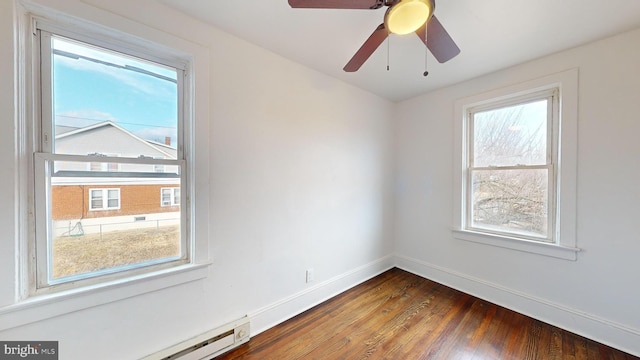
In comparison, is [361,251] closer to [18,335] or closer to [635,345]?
[635,345]

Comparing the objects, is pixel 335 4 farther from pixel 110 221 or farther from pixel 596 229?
pixel 596 229

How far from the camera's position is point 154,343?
1.42 m

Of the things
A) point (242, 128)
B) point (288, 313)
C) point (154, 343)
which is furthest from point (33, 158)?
point (288, 313)

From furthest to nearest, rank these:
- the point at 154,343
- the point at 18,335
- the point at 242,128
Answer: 1. the point at 242,128
2. the point at 154,343
3. the point at 18,335

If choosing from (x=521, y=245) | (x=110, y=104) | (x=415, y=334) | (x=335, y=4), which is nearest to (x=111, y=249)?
(x=110, y=104)

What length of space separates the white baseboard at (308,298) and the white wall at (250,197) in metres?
0.01

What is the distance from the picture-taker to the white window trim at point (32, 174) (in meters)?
1.10

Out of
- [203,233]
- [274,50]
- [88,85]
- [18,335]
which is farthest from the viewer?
[274,50]

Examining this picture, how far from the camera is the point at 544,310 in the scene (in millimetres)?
1997

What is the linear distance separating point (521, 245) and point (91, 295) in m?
3.29

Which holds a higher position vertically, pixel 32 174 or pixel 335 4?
pixel 335 4

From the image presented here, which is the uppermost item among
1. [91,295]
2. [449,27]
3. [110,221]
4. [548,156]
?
[449,27]

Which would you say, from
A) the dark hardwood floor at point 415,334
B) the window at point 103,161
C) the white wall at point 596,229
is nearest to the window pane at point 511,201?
the white wall at point 596,229

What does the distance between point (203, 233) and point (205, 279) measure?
334 mm
